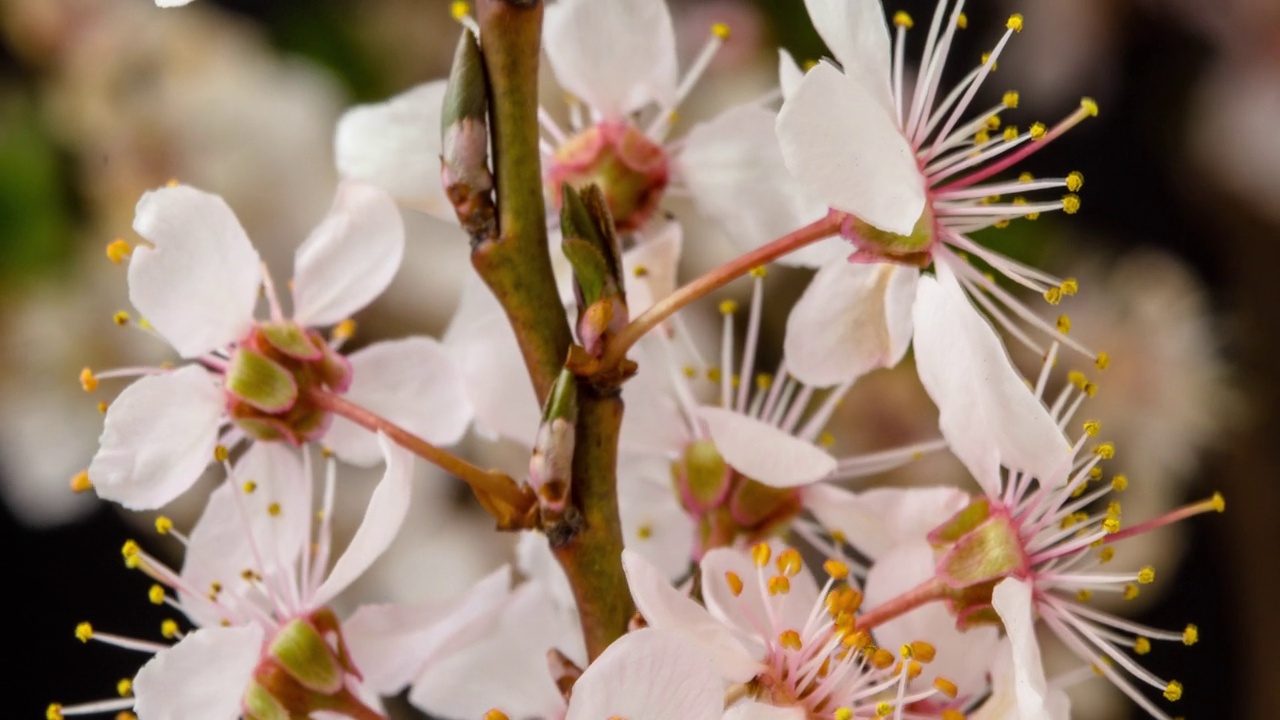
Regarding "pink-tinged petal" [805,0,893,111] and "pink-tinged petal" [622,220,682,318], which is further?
"pink-tinged petal" [622,220,682,318]

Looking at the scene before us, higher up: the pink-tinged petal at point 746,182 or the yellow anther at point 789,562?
the pink-tinged petal at point 746,182

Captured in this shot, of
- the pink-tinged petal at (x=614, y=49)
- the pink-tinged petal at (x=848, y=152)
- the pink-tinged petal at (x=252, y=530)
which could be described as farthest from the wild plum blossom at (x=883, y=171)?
the pink-tinged petal at (x=252, y=530)

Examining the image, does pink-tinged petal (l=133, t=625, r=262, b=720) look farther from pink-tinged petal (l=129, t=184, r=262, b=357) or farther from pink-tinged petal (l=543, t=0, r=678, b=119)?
pink-tinged petal (l=543, t=0, r=678, b=119)

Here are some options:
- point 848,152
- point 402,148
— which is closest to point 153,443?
point 402,148

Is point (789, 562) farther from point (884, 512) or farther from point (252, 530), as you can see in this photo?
point (252, 530)

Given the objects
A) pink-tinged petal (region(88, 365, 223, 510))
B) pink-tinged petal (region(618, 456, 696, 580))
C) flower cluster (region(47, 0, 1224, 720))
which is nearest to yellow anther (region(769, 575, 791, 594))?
flower cluster (region(47, 0, 1224, 720))

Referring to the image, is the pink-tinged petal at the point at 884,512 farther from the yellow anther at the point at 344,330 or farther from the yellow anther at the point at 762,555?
the yellow anther at the point at 344,330
